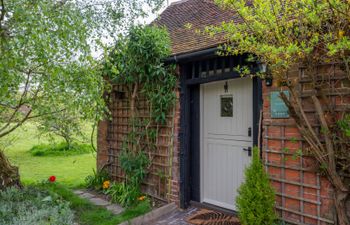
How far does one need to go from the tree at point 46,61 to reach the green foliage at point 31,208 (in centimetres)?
54

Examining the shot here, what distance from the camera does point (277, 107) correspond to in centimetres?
382

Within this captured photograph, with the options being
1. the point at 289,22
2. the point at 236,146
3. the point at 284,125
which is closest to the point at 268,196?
the point at 284,125

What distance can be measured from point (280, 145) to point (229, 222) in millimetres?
1481

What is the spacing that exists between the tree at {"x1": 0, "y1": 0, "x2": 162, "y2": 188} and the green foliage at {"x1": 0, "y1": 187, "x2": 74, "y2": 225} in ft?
1.78

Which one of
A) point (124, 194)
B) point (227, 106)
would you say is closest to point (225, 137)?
point (227, 106)

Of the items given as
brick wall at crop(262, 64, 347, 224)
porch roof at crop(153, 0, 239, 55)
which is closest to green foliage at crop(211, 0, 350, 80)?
brick wall at crop(262, 64, 347, 224)

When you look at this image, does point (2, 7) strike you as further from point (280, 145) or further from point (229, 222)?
point (229, 222)

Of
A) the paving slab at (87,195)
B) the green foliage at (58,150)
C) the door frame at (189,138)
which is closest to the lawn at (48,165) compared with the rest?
the green foliage at (58,150)

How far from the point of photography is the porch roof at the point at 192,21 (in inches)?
190

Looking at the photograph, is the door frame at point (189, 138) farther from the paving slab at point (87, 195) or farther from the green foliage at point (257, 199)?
the paving slab at point (87, 195)

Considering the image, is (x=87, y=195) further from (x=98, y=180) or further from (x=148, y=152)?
(x=148, y=152)

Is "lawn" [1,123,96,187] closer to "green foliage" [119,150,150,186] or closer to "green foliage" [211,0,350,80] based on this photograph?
"green foliage" [119,150,150,186]

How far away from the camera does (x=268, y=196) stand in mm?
3502

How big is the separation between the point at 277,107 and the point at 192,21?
3398mm
